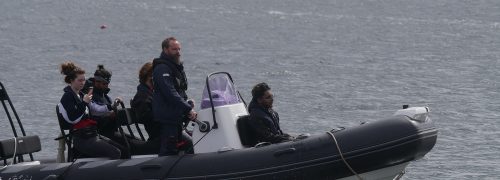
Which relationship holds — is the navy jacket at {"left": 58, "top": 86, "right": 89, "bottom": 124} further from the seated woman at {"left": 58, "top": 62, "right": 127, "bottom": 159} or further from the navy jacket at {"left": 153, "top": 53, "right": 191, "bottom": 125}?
the navy jacket at {"left": 153, "top": 53, "right": 191, "bottom": 125}

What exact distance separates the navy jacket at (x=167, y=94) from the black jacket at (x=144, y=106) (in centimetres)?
28

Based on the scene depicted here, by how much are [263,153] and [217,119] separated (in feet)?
2.28

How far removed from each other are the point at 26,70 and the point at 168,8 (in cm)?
2709

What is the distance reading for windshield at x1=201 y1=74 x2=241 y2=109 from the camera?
10562 mm

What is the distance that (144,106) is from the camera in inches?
419

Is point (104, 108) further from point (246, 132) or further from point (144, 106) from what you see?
point (246, 132)

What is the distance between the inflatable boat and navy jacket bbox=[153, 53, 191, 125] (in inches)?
11.1

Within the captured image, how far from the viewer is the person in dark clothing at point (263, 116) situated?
33.8 ft

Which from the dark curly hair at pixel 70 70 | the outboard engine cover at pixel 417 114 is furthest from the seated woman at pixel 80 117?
the outboard engine cover at pixel 417 114

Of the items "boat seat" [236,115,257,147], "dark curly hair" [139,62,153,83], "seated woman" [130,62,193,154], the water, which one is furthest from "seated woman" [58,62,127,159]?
the water

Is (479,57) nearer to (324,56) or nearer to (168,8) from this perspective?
(324,56)

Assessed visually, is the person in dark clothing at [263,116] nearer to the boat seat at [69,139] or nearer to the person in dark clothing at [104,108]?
the person in dark clothing at [104,108]

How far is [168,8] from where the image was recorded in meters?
58.6

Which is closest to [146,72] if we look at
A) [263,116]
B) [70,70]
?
[70,70]
